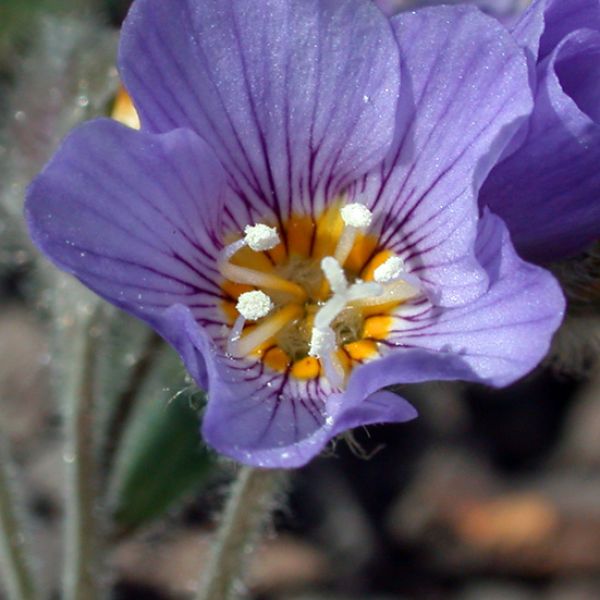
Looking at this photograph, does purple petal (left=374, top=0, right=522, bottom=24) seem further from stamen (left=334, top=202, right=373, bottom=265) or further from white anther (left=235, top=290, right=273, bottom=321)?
white anther (left=235, top=290, right=273, bottom=321)

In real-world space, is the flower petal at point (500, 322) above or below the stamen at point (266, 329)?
above

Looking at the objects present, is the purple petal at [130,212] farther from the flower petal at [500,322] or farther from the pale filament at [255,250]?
the flower petal at [500,322]

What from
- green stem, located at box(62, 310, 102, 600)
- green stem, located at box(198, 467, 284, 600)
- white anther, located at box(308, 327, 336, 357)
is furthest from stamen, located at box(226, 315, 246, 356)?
green stem, located at box(62, 310, 102, 600)

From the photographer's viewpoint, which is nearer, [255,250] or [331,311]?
[331,311]

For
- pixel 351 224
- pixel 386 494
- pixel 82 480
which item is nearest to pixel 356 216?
pixel 351 224

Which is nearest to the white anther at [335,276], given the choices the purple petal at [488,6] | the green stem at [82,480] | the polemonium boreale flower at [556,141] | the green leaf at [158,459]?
the polemonium boreale flower at [556,141]

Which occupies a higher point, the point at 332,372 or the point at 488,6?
the point at 332,372

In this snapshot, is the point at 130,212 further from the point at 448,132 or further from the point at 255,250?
the point at 448,132

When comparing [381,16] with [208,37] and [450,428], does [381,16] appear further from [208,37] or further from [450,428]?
[450,428]
